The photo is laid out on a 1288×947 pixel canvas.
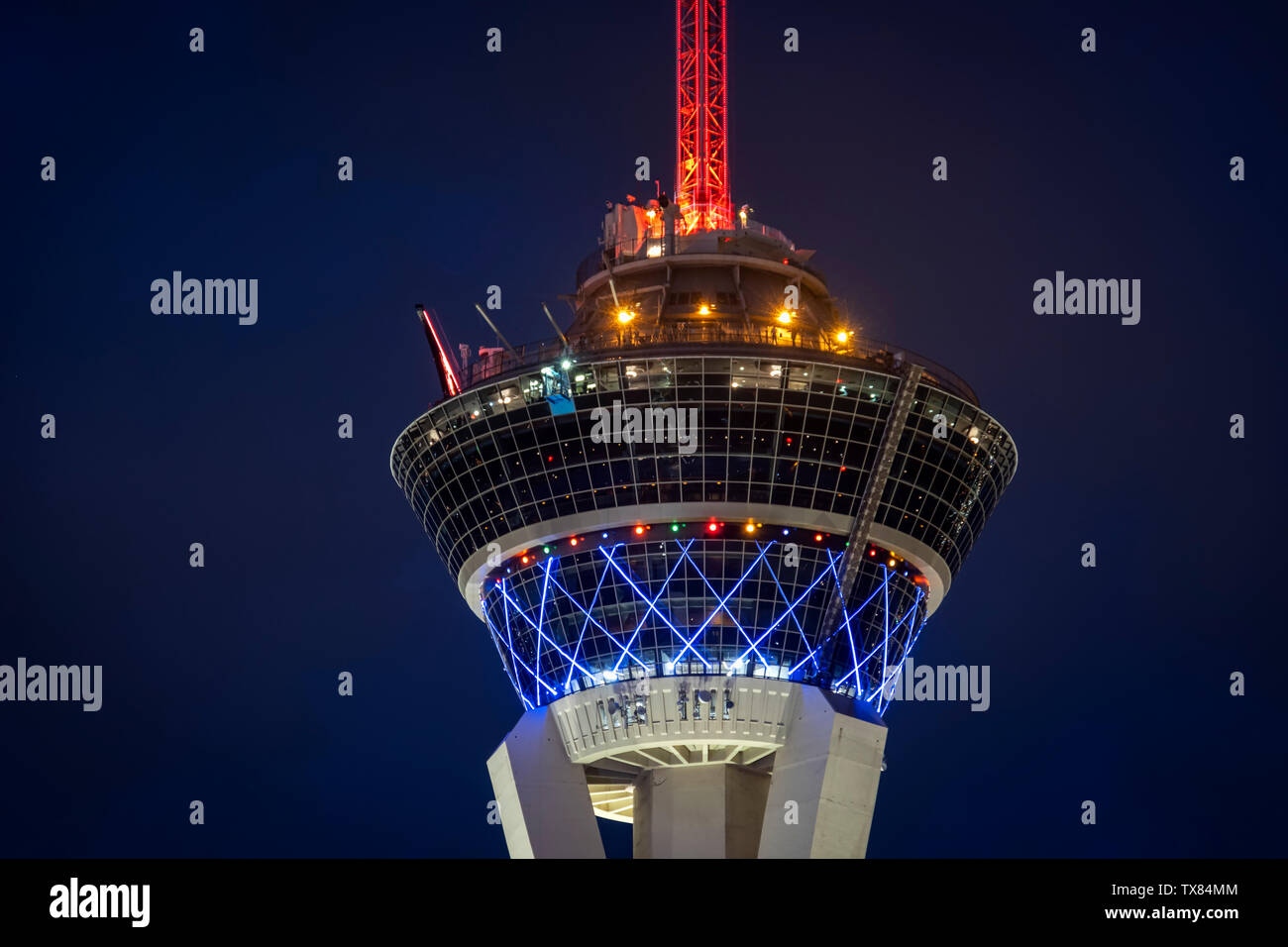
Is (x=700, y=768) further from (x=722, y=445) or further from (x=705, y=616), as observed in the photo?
(x=722, y=445)

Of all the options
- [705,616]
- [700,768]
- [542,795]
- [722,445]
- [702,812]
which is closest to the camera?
[542,795]

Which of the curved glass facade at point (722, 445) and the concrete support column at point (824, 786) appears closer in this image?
the concrete support column at point (824, 786)

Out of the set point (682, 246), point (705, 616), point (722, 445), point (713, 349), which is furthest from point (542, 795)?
point (682, 246)

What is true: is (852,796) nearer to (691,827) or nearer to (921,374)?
(691,827)

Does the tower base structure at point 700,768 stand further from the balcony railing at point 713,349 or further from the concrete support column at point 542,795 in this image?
the balcony railing at point 713,349

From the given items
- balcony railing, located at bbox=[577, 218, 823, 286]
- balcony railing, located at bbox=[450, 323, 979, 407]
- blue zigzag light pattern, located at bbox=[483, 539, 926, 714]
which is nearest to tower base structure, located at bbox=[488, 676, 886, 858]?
blue zigzag light pattern, located at bbox=[483, 539, 926, 714]

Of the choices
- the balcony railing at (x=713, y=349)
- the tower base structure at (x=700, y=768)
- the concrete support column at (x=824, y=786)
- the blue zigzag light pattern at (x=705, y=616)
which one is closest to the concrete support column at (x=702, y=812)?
the tower base structure at (x=700, y=768)

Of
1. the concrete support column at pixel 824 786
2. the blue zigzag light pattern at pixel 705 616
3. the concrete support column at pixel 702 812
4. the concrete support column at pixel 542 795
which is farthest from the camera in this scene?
the concrete support column at pixel 702 812
